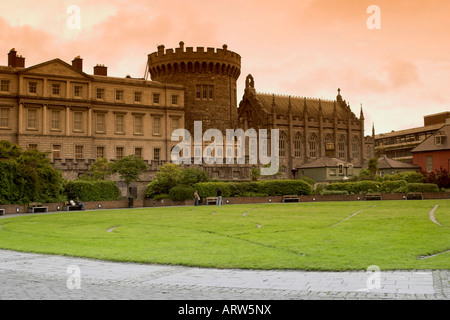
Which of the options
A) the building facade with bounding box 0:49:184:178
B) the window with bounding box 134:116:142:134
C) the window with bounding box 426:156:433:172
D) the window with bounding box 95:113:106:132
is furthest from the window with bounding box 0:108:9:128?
the window with bounding box 426:156:433:172

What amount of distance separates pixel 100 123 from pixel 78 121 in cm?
310

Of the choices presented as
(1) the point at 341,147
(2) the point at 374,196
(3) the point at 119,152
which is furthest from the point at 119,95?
(1) the point at 341,147

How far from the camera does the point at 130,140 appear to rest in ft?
240

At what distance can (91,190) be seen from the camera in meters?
49.2

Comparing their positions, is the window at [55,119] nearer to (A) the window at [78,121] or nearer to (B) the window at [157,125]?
(A) the window at [78,121]

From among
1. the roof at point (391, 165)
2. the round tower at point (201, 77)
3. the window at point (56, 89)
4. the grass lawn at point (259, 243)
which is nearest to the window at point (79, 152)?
the window at point (56, 89)

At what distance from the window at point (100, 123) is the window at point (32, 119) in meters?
7.92

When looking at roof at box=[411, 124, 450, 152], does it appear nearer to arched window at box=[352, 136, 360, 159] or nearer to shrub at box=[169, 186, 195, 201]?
arched window at box=[352, 136, 360, 159]

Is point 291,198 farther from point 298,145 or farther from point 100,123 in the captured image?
point 298,145

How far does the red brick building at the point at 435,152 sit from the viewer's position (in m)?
71.5

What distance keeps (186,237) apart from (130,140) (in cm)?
5481

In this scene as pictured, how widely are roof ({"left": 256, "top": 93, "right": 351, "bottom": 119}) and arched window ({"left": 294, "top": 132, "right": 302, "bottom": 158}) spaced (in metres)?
5.65
